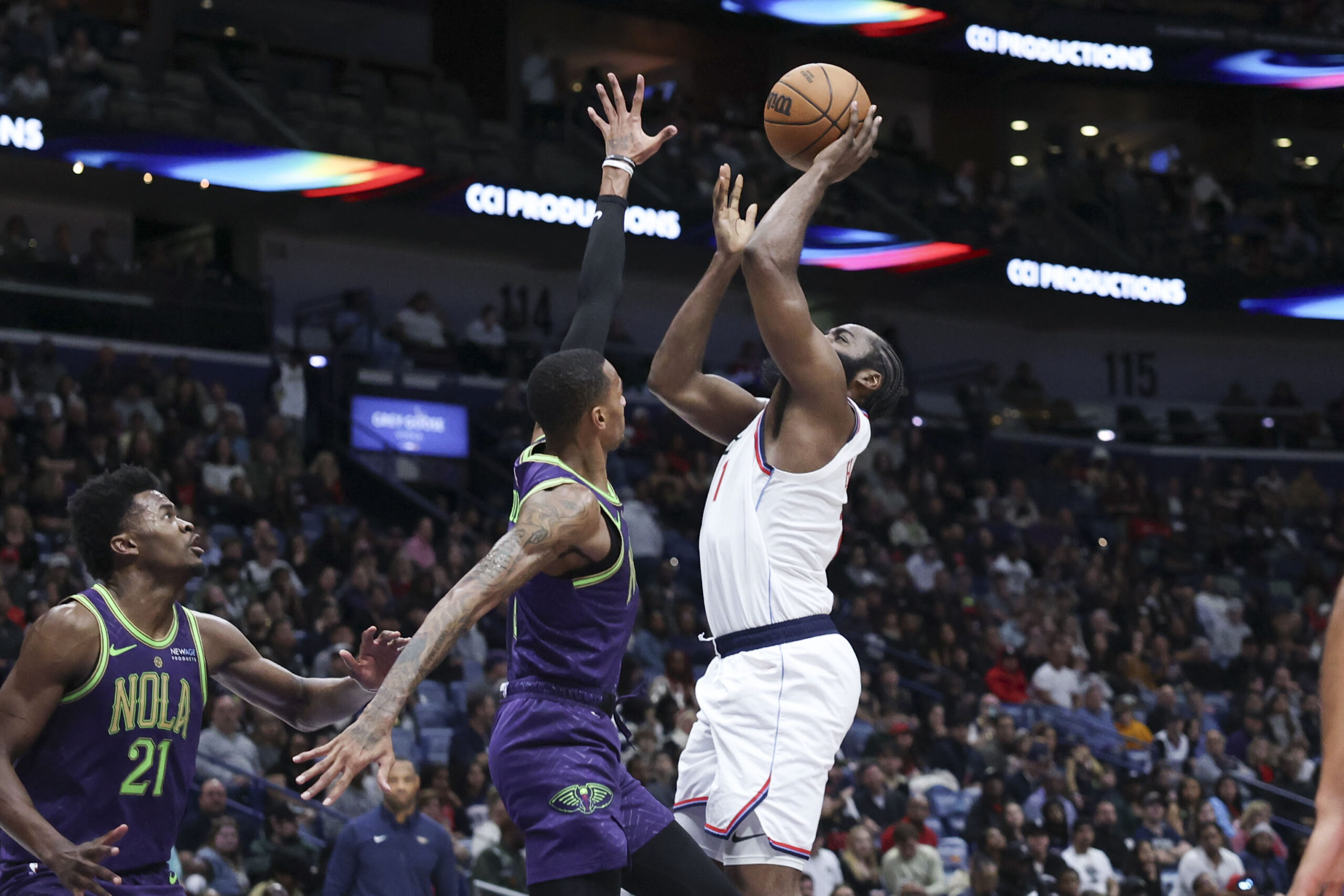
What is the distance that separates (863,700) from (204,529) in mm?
5943

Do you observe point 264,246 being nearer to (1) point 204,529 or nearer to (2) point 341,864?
(1) point 204,529

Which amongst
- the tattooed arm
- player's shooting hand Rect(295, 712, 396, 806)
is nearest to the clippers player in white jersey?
the tattooed arm

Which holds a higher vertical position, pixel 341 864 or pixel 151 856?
pixel 151 856

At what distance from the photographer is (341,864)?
7922 millimetres

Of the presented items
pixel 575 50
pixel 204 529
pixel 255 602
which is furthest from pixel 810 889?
pixel 575 50

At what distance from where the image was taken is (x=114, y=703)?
4441mm

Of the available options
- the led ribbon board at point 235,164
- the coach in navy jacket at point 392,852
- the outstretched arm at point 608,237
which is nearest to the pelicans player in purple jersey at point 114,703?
the outstretched arm at point 608,237

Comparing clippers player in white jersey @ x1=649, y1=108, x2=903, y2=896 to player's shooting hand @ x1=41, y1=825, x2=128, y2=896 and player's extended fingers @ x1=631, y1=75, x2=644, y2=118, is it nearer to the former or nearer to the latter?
player's extended fingers @ x1=631, y1=75, x2=644, y2=118

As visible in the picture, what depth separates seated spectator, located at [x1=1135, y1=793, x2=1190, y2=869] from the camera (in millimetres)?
13508

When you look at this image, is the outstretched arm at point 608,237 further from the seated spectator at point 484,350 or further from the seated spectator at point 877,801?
the seated spectator at point 484,350

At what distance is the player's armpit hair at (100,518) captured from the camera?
15.3ft

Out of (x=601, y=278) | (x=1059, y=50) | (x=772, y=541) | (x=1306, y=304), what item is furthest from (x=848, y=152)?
(x=1306, y=304)

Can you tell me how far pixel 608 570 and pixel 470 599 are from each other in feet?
1.68

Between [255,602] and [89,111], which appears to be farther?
[89,111]
